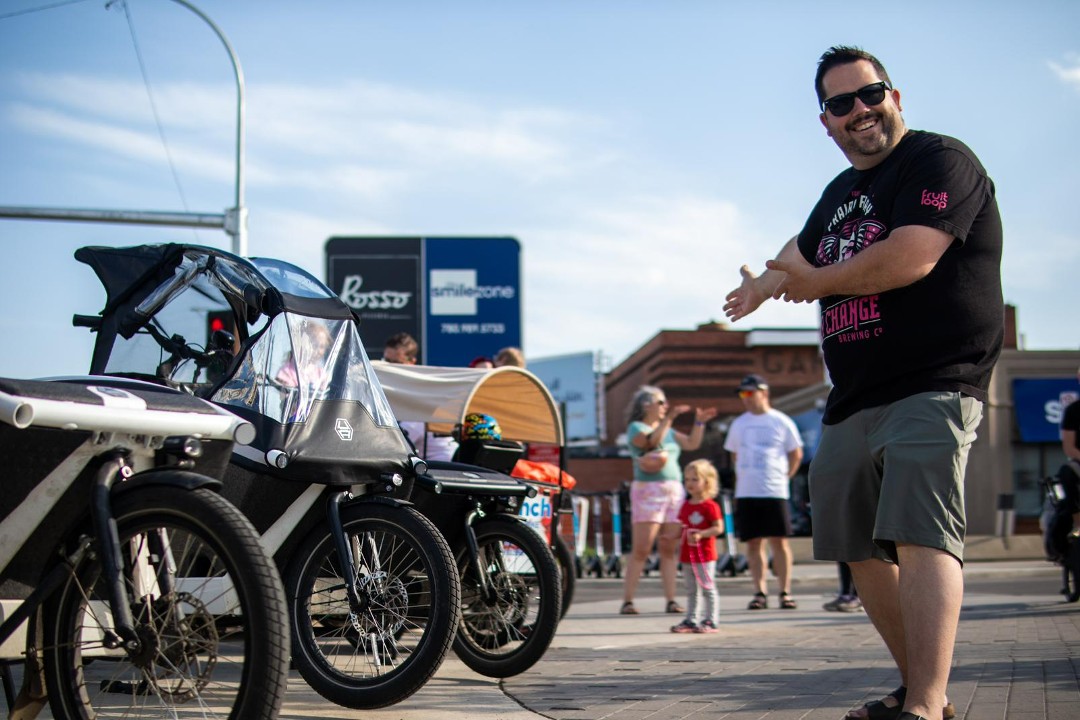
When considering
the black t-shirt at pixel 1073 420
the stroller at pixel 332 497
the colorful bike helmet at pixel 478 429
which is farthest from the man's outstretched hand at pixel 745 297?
the black t-shirt at pixel 1073 420

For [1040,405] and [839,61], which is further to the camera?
[1040,405]

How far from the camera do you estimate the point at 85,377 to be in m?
3.87

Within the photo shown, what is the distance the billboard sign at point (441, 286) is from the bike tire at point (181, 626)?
49.2ft

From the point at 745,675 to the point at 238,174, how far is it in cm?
1698

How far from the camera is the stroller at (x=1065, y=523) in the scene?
34.1 feet

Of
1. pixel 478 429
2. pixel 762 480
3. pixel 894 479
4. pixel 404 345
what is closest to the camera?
pixel 894 479

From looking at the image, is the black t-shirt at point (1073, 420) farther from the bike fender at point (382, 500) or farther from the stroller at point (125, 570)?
the stroller at point (125, 570)

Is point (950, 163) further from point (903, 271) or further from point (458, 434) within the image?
point (458, 434)

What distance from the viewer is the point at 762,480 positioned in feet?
35.3

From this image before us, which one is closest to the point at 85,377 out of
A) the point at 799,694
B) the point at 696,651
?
the point at 799,694

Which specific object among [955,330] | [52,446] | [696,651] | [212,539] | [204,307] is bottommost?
[696,651]

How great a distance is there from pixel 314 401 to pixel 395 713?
123 cm

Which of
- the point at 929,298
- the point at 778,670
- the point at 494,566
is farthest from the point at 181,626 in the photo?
the point at 778,670

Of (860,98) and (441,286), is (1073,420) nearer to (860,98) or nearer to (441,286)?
(860,98)
